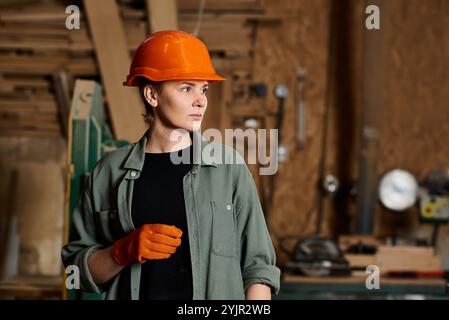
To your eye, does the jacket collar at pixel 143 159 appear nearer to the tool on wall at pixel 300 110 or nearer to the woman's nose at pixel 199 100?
the woman's nose at pixel 199 100

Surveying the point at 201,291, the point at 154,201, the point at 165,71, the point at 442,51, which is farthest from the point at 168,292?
the point at 442,51

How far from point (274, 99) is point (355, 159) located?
70 cm

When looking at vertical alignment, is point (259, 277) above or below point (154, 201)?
below

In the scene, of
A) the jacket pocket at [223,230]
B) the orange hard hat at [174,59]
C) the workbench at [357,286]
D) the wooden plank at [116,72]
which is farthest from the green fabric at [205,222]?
the wooden plank at [116,72]

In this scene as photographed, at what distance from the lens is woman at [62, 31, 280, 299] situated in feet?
5.92

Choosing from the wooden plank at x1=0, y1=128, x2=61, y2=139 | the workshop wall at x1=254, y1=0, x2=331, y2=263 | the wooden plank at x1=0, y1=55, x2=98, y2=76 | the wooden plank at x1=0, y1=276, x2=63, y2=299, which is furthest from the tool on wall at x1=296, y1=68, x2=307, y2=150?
the wooden plank at x1=0, y1=276, x2=63, y2=299

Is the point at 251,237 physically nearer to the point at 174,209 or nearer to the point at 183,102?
the point at 174,209

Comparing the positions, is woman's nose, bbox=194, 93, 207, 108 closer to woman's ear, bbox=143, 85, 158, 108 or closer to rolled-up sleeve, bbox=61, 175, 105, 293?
woman's ear, bbox=143, 85, 158, 108

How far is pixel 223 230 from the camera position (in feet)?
6.00

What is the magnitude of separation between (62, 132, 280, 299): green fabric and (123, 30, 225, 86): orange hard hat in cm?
16

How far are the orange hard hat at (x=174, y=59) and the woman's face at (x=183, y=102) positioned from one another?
0.02m

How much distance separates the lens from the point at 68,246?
192 cm

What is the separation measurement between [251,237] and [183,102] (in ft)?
1.14

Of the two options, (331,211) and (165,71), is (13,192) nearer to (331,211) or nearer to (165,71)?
(331,211)
